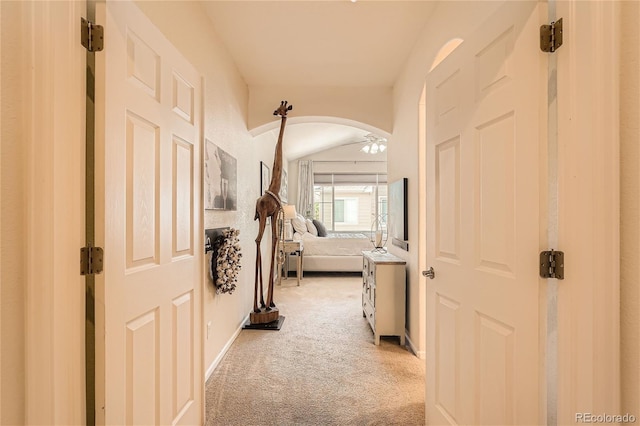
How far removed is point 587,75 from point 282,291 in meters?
4.49

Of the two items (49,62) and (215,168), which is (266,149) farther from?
(49,62)

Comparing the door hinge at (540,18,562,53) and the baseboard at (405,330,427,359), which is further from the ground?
the door hinge at (540,18,562,53)

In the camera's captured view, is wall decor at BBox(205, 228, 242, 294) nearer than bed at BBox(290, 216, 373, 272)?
Yes

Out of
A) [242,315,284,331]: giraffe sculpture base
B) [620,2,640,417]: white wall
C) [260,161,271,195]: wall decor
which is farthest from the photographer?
[260,161,271,195]: wall decor

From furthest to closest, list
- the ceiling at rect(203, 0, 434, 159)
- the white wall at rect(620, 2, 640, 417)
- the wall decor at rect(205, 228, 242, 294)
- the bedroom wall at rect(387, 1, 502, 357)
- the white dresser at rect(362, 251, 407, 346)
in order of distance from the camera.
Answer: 1. the white dresser at rect(362, 251, 407, 346)
2. the wall decor at rect(205, 228, 242, 294)
3. the ceiling at rect(203, 0, 434, 159)
4. the bedroom wall at rect(387, 1, 502, 357)
5. the white wall at rect(620, 2, 640, 417)

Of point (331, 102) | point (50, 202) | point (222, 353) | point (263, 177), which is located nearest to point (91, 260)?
point (50, 202)

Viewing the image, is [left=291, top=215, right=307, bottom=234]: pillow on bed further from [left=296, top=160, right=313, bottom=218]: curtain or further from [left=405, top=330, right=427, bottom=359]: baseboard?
[left=405, top=330, right=427, bottom=359]: baseboard

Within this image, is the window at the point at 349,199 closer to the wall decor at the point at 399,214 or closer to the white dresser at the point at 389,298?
the wall decor at the point at 399,214

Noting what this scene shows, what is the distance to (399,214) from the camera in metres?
3.00

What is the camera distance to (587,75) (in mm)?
857

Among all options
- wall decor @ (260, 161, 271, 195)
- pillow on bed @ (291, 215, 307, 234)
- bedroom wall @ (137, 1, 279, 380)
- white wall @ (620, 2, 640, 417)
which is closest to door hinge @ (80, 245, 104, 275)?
bedroom wall @ (137, 1, 279, 380)

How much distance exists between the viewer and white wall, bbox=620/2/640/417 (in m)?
0.80

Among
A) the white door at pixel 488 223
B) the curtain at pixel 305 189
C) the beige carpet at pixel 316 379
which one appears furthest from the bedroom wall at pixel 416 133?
the curtain at pixel 305 189

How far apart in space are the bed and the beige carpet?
8.41 feet
